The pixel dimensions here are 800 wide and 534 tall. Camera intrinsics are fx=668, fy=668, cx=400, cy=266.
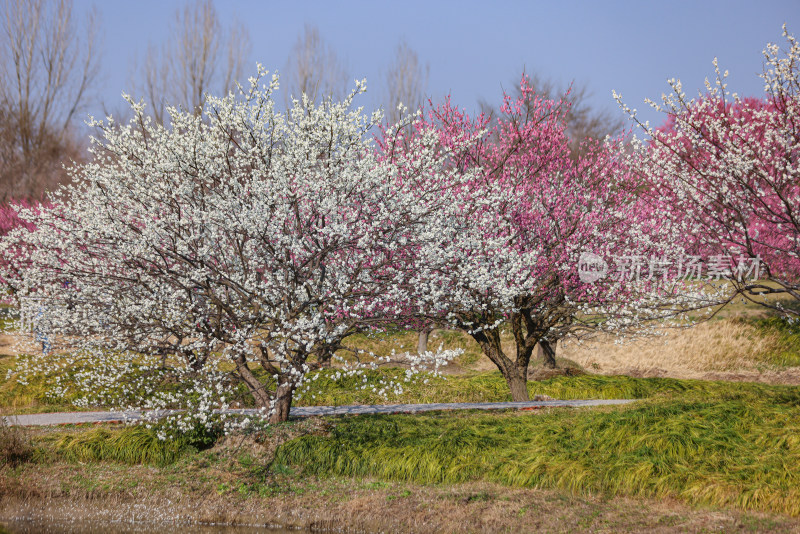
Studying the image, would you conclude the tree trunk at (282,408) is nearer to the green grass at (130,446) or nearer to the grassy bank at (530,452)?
the grassy bank at (530,452)

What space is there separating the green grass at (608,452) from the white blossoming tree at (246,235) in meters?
1.93

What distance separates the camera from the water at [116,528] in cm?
977

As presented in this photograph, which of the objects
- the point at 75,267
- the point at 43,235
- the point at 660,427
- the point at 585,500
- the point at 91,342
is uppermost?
the point at 43,235

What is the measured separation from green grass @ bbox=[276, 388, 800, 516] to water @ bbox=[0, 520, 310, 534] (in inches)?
63.4

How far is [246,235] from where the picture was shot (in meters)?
10.1

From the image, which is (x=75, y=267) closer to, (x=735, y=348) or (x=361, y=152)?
(x=361, y=152)

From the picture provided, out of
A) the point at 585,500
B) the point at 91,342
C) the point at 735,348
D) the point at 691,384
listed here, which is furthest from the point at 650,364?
the point at 91,342

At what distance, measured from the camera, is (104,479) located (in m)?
11.0

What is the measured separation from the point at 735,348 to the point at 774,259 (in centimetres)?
484
